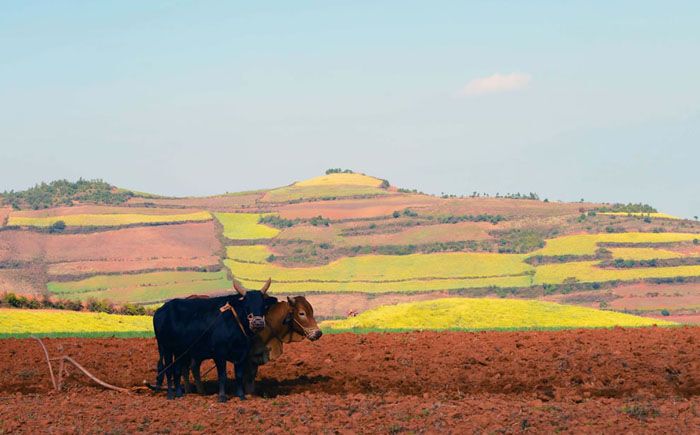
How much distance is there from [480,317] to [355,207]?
368 ft

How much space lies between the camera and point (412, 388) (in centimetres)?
2297

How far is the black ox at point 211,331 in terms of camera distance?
21.8 metres

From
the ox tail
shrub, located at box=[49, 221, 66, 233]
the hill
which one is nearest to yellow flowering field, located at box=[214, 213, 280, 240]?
the hill

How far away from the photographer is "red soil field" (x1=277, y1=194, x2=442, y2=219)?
6240 inches

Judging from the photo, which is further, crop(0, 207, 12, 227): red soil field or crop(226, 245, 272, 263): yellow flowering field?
crop(0, 207, 12, 227): red soil field

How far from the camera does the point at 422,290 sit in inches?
4670

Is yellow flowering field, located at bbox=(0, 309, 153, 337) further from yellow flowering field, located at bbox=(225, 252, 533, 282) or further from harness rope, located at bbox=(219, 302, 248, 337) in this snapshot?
yellow flowering field, located at bbox=(225, 252, 533, 282)

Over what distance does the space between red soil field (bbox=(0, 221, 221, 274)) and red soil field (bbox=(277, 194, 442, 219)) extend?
57.5 feet

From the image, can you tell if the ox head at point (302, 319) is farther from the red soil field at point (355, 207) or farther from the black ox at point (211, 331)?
the red soil field at point (355, 207)

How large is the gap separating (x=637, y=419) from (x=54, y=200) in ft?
515

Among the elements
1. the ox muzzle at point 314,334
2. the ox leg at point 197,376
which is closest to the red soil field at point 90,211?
the ox leg at point 197,376

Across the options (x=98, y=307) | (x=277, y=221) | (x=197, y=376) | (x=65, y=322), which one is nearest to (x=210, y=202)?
(x=277, y=221)

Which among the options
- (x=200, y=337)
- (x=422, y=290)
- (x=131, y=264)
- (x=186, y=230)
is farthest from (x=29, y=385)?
(x=186, y=230)

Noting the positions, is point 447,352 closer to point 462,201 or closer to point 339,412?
point 339,412
